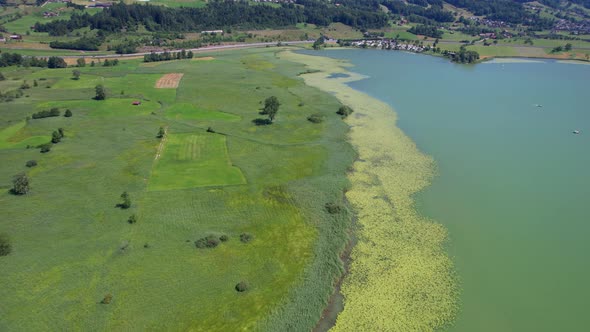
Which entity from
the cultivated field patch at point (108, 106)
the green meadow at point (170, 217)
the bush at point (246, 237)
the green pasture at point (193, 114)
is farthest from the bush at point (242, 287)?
the cultivated field patch at point (108, 106)

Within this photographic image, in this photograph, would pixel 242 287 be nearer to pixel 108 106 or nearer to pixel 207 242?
pixel 207 242

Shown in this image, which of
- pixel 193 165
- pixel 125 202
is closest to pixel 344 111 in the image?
pixel 193 165

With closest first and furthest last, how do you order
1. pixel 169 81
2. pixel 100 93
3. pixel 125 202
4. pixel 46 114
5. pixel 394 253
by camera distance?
pixel 394 253
pixel 125 202
pixel 46 114
pixel 100 93
pixel 169 81

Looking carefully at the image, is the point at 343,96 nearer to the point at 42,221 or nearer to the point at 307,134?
the point at 307,134

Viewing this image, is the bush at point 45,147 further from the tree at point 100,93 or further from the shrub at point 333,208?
the shrub at point 333,208

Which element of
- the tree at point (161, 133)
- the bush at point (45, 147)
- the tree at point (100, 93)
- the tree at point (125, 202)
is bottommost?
the tree at point (125, 202)

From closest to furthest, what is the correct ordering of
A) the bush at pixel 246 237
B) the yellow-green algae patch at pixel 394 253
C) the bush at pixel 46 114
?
1. the yellow-green algae patch at pixel 394 253
2. the bush at pixel 246 237
3. the bush at pixel 46 114
